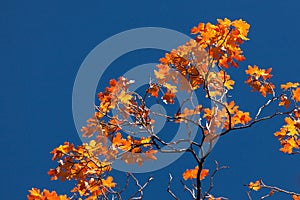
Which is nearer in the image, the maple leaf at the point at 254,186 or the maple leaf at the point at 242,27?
the maple leaf at the point at 242,27

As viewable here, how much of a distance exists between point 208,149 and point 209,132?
221 millimetres

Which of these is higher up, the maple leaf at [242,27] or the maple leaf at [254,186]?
the maple leaf at [242,27]

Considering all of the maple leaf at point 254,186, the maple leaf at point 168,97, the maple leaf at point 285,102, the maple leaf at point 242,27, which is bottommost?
the maple leaf at point 254,186

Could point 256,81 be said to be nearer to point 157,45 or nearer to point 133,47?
point 157,45

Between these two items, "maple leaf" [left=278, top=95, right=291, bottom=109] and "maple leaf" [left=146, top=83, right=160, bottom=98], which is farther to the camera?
"maple leaf" [left=146, top=83, right=160, bottom=98]

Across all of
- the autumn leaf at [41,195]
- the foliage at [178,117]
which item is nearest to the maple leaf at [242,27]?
the foliage at [178,117]

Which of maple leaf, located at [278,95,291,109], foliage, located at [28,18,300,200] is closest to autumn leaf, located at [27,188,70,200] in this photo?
foliage, located at [28,18,300,200]

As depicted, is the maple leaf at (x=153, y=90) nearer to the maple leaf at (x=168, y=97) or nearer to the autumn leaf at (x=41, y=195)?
the maple leaf at (x=168, y=97)

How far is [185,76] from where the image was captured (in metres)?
5.61

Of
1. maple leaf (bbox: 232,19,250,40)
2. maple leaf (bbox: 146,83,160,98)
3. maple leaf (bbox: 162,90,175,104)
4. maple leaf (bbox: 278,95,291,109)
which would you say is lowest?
maple leaf (bbox: 278,95,291,109)

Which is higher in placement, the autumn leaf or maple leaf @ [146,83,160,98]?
maple leaf @ [146,83,160,98]

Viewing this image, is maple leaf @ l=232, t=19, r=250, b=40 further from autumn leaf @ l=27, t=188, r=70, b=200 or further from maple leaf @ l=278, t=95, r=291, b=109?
autumn leaf @ l=27, t=188, r=70, b=200

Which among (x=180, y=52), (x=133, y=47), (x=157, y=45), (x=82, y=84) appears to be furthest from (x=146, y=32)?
(x=180, y=52)

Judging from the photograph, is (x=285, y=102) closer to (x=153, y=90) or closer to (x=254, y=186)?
(x=254, y=186)
